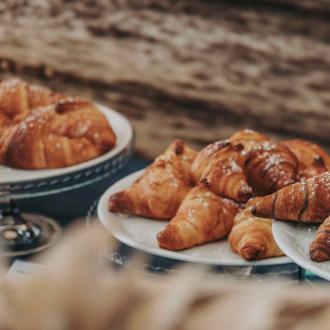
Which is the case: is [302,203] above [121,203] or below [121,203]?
above

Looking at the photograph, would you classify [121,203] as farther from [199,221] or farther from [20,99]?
[20,99]

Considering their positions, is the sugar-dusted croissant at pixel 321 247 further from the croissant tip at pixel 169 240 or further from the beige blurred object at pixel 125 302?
the beige blurred object at pixel 125 302

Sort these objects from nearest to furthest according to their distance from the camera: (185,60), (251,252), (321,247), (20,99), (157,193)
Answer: (321,247)
(251,252)
(157,193)
(20,99)
(185,60)

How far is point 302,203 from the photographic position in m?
0.76

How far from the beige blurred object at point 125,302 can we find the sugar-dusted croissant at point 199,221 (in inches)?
24.9

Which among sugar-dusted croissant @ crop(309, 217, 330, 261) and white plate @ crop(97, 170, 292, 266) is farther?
white plate @ crop(97, 170, 292, 266)

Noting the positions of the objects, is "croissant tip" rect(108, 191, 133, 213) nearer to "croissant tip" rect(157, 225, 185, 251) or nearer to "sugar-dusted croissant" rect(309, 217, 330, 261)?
"croissant tip" rect(157, 225, 185, 251)

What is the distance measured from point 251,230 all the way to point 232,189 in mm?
75

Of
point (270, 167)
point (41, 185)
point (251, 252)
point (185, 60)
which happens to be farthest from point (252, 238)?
point (185, 60)

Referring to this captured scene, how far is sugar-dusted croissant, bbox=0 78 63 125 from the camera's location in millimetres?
1228

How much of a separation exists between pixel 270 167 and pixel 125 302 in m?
0.71

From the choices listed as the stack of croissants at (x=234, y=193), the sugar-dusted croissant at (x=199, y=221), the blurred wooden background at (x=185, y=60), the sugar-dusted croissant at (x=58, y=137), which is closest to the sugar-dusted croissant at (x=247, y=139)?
the stack of croissants at (x=234, y=193)

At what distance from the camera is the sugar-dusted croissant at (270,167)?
90 centimetres

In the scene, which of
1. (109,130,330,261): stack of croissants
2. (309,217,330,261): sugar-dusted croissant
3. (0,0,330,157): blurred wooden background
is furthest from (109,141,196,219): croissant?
(0,0,330,157): blurred wooden background
